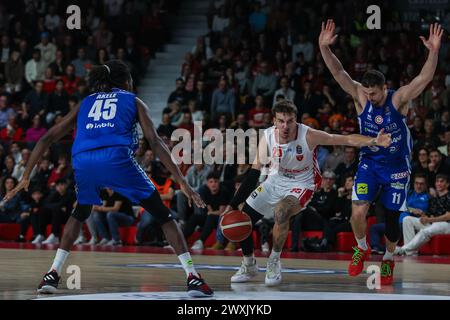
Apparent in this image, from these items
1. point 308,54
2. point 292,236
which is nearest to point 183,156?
point 292,236

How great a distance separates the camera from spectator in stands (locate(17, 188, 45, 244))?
16703 millimetres

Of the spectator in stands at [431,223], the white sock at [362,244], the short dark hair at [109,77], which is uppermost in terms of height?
the short dark hair at [109,77]

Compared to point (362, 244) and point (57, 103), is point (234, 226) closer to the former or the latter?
point (362, 244)

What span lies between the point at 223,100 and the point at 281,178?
881cm

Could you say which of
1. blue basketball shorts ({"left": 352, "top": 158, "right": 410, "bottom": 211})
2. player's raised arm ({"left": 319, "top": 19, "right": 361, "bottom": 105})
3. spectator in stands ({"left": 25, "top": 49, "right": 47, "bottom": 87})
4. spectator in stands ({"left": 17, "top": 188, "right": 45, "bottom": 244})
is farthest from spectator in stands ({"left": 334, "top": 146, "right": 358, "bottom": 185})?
spectator in stands ({"left": 25, "top": 49, "right": 47, "bottom": 87})

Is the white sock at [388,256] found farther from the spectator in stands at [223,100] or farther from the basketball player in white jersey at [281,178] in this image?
the spectator in stands at [223,100]

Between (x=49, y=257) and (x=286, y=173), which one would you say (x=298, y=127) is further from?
(x=49, y=257)

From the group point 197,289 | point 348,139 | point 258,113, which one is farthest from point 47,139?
point 258,113

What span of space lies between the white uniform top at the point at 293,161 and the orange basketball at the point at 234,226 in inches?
25.9

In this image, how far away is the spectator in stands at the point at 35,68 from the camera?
20406 mm

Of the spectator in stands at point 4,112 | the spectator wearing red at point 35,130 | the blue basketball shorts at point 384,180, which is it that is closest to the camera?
the blue basketball shorts at point 384,180

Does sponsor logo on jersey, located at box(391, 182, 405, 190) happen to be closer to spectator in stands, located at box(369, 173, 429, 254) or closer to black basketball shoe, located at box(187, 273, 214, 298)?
black basketball shoe, located at box(187, 273, 214, 298)

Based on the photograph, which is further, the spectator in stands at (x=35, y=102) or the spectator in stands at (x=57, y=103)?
the spectator in stands at (x=35, y=102)

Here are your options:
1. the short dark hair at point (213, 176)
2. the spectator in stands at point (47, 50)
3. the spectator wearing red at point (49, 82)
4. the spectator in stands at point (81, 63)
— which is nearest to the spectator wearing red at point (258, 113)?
the short dark hair at point (213, 176)
